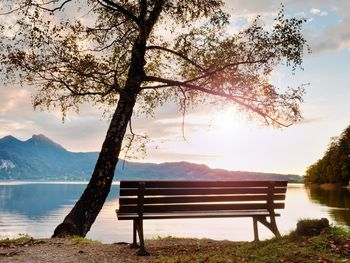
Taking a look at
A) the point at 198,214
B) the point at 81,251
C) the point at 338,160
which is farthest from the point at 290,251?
the point at 338,160

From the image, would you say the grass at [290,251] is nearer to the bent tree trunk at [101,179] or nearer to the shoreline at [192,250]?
the shoreline at [192,250]

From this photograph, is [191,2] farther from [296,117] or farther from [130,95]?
[296,117]

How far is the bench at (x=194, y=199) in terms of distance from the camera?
12359 millimetres

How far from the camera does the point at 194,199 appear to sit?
42.1 feet

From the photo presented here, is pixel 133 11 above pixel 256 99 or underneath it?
above

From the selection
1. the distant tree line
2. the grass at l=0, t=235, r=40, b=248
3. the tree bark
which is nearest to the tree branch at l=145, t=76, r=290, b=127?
the tree bark

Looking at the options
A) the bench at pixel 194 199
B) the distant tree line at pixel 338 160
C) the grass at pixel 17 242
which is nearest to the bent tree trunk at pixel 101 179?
the grass at pixel 17 242

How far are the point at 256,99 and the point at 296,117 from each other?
153 centimetres

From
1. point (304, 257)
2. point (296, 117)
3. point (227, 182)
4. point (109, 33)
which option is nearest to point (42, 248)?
point (227, 182)

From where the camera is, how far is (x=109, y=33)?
1811cm

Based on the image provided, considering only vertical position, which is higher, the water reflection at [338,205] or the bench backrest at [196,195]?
the bench backrest at [196,195]

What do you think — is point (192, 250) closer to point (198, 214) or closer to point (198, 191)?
point (198, 214)

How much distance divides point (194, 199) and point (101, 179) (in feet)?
13.3

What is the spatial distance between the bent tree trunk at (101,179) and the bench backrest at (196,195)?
3432 mm
